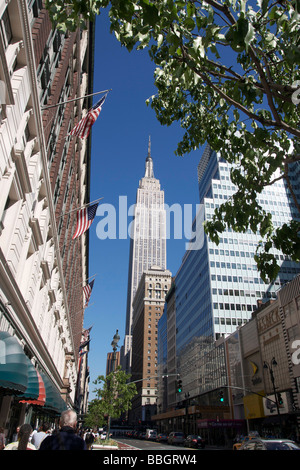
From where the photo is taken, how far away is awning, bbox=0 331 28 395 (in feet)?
32.3

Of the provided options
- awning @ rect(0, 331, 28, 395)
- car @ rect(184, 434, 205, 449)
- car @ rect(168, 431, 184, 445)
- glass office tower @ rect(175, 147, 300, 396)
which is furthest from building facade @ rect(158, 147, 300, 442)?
awning @ rect(0, 331, 28, 395)

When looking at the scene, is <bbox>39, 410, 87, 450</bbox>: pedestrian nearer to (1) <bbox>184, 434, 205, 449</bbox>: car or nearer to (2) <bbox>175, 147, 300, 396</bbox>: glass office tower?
(1) <bbox>184, 434, 205, 449</bbox>: car

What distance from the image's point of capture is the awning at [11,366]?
9.85 meters

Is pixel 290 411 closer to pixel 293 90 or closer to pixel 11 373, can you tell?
pixel 11 373

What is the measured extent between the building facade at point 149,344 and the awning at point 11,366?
424ft

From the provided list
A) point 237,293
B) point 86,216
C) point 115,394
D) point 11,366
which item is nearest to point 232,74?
point 11,366

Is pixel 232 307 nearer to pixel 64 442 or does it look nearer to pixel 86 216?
pixel 86 216

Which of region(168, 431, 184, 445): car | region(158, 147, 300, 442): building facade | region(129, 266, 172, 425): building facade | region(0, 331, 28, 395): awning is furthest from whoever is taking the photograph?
region(129, 266, 172, 425): building facade

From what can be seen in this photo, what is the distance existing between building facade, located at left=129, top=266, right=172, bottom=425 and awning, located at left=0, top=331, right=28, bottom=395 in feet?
424

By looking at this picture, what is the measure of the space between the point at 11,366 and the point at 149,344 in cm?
14498

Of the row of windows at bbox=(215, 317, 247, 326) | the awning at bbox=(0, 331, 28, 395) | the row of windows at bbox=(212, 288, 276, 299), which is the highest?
the row of windows at bbox=(212, 288, 276, 299)

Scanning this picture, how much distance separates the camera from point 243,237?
3061 inches

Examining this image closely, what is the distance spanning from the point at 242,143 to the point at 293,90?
2002mm

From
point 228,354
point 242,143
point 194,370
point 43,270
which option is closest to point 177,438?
point 228,354
